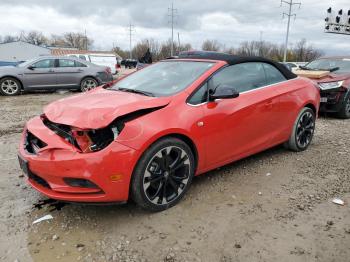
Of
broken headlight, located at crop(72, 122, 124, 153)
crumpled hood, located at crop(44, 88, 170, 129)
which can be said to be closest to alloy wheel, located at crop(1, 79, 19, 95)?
crumpled hood, located at crop(44, 88, 170, 129)

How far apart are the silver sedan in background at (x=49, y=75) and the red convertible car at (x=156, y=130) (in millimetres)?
8668

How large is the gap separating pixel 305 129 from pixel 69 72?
9.72 m

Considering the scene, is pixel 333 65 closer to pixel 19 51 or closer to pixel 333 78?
pixel 333 78

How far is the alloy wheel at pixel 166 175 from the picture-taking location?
322 centimetres

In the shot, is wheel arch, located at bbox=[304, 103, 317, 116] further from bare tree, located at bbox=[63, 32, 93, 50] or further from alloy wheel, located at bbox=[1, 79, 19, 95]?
bare tree, located at bbox=[63, 32, 93, 50]

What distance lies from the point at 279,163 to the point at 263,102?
1.01 m

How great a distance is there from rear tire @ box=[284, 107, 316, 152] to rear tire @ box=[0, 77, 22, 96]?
10.1 m

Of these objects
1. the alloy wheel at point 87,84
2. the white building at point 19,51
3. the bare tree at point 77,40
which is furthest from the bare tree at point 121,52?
the alloy wheel at point 87,84

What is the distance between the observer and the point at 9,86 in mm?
11930

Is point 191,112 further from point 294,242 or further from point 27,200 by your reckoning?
point 27,200

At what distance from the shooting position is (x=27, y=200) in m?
3.70

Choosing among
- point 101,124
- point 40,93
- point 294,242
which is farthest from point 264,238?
point 40,93

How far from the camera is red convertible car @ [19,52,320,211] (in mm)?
3009

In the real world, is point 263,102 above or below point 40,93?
above
